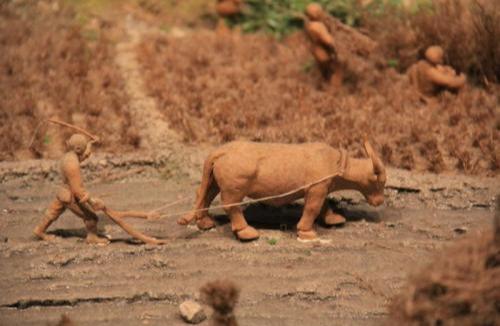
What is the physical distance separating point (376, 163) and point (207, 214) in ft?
4.49

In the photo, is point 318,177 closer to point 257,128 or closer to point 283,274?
point 283,274

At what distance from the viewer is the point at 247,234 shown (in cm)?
530

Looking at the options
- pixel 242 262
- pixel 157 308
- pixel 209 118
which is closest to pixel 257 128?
pixel 209 118

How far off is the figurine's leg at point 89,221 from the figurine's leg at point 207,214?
2.40 ft

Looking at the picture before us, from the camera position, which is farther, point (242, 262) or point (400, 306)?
point (242, 262)

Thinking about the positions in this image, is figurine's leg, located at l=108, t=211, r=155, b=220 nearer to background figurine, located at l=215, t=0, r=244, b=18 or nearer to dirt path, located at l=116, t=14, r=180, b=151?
dirt path, located at l=116, t=14, r=180, b=151

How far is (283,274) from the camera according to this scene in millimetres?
4977

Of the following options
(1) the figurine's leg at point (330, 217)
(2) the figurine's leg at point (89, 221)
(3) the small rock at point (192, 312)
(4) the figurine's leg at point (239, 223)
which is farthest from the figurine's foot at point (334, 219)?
(2) the figurine's leg at point (89, 221)

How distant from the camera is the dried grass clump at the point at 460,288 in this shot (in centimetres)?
344

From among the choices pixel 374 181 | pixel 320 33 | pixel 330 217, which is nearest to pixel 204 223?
pixel 330 217

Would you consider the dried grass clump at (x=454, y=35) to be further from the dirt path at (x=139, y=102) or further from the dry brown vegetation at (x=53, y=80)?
the dry brown vegetation at (x=53, y=80)

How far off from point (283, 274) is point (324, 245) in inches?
19.2

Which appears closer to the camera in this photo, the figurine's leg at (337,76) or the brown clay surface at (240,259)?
the brown clay surface at (240,259)

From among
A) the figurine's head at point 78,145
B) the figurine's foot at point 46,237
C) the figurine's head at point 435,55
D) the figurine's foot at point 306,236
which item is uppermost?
the figurine's head at point 435,55
